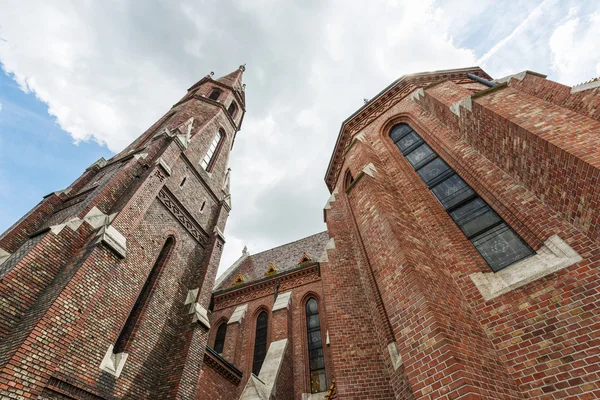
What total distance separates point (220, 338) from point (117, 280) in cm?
878

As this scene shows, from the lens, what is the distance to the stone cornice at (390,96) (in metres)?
9.58

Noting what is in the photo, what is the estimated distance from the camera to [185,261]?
36.0 ft

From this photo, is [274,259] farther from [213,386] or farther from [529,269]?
[529,269]

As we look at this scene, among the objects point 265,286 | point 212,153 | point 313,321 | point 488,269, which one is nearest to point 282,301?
point 313,321

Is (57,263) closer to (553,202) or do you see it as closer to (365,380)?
(365,380)

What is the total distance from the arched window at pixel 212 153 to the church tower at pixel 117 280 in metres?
0.70

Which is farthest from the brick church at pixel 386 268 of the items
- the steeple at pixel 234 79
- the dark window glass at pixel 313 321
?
the steeple at pixel 234 79

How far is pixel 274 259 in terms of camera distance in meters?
20.3

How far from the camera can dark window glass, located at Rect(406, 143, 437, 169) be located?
7344 millimetres

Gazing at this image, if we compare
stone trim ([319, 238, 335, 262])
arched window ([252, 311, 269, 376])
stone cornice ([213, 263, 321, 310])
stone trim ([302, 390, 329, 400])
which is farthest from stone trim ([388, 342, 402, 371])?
stone cornice ([213, 263, 321, 310])

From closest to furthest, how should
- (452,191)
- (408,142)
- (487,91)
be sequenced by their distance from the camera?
(487,91)
(452,191)
(408,142)

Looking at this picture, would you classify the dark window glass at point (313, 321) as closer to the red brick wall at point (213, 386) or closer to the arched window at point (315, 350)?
the arched window at point (315, 350)

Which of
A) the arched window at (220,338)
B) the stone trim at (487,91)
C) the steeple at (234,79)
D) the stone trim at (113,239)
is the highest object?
the steeple at (234,79)

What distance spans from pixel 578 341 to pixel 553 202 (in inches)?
76.5
